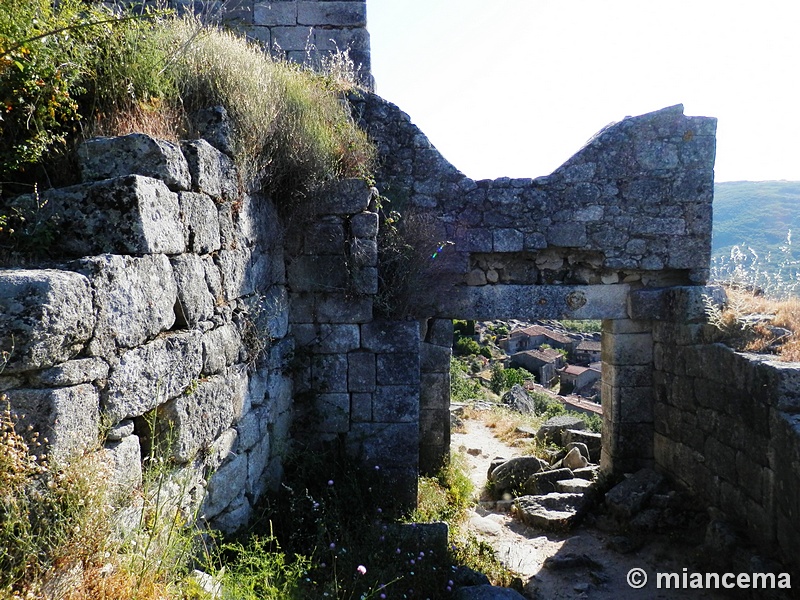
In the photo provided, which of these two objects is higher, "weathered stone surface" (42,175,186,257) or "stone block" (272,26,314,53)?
"stone block" (272,26,314,53)

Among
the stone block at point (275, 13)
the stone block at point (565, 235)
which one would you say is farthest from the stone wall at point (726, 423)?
the stone block at point (275, 13)

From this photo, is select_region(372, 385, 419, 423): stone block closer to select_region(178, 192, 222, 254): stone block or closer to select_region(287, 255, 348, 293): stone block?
select_region(287, 255, 348, 293): stone block

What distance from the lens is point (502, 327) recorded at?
35.4 m

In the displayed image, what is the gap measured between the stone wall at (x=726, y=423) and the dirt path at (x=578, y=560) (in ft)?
2.30

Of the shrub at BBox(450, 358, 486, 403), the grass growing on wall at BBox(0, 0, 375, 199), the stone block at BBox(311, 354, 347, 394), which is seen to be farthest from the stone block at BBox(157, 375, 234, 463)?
the shrub at BBox(450, 358, 486, 403)

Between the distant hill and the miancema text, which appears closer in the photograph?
the miancema text

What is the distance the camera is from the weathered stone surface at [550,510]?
6203 millimetres

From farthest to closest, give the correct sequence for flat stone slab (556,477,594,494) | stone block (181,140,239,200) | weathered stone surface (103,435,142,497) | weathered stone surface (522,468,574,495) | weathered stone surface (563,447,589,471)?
weathered stone surface (563,447,589,471) < weathered stone surface (522,468,574,495) < flat stone slab (556,477,594,494) < stone block (181,140,239,200) < weathered stone surface (103,435,142,497)

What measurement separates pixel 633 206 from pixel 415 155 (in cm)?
237

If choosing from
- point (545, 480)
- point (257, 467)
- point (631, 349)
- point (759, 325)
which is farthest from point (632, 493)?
point (257, 467)

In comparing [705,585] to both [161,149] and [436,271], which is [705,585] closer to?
[436,271]

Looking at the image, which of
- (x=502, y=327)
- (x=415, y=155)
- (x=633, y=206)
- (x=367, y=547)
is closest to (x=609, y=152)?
(x=633, y=206)

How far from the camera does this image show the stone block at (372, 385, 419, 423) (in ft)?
17.4

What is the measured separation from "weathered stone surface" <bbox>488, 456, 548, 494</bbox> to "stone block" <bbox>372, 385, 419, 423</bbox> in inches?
100
